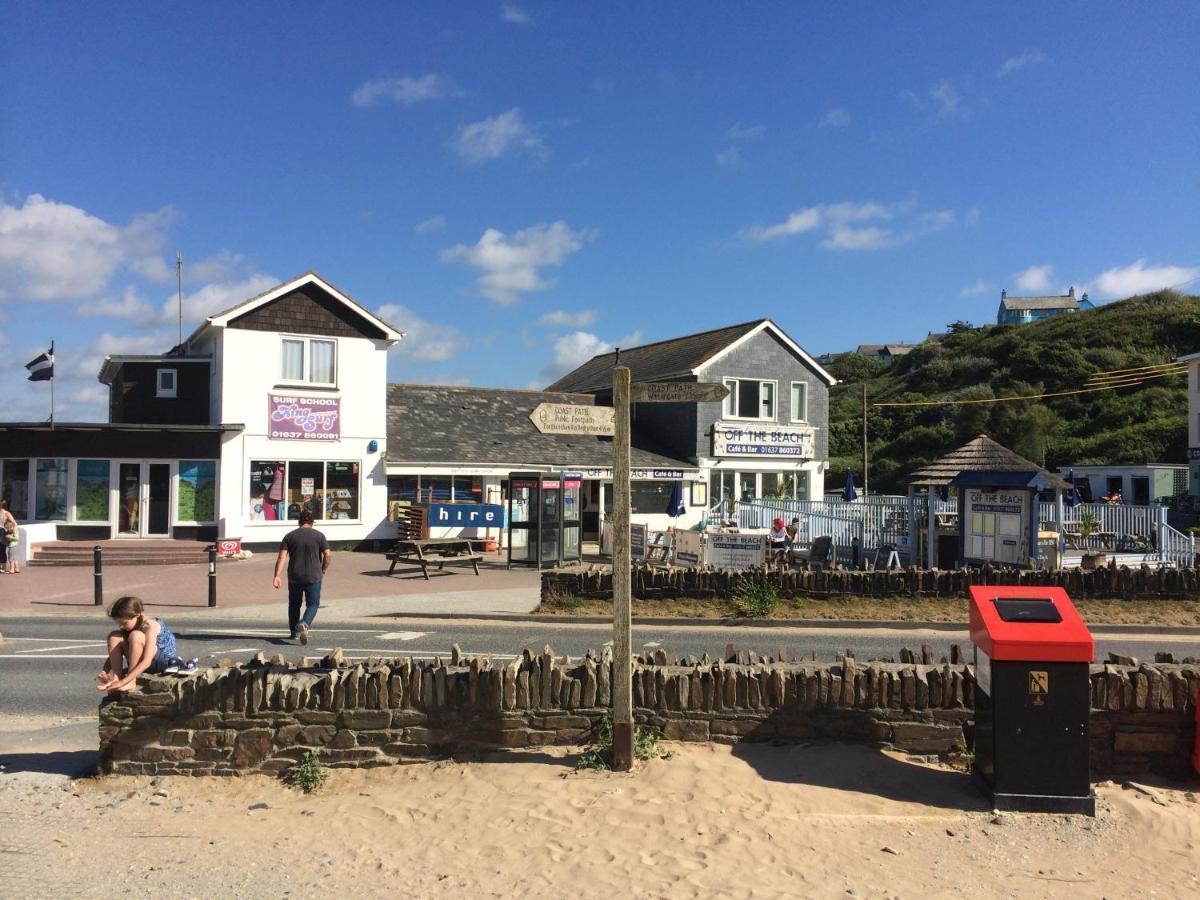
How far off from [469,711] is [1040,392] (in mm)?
67435

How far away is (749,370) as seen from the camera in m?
33.8

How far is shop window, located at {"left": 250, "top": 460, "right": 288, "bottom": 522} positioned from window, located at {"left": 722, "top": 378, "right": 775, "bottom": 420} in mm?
15385

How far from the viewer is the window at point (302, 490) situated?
85.9 feet

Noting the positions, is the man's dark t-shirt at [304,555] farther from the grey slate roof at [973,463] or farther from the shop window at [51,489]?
the shop window at [51,489]

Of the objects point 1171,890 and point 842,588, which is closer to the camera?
point 1171,890

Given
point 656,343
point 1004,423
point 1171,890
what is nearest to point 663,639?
point 1171,890

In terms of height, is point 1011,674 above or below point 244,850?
above

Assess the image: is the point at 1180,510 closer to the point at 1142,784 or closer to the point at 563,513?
the point at 563,513

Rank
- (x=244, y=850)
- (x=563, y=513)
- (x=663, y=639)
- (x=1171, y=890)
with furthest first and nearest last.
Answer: (x=563, y=513), (x=663, y=639), (x=244, y=850), (x=1171, y=890)

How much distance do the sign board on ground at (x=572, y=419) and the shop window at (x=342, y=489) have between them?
21.1 metres

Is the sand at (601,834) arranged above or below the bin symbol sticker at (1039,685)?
below

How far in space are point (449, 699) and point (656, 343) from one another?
113 ft

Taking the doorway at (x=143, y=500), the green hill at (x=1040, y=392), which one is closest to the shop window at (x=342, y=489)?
the doorway at (x=143, y=500)

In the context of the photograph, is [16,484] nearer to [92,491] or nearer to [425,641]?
[92,491]
